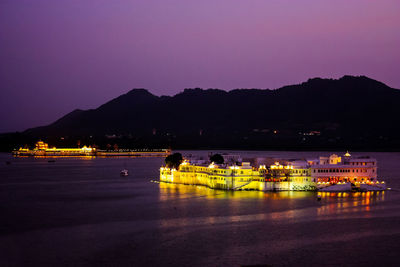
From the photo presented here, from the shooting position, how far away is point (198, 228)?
74.2ft

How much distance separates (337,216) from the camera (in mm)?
25172

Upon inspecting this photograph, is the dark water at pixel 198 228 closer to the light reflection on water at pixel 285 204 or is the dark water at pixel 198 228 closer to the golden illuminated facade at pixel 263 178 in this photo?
the light reflection on water at pixel 285 204

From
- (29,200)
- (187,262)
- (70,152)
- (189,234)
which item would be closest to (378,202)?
(189,234)

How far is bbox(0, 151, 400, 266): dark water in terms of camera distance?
17844 mm

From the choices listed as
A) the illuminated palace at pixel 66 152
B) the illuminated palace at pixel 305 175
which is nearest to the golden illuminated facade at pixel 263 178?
the illuminated palace at pixel 305 175

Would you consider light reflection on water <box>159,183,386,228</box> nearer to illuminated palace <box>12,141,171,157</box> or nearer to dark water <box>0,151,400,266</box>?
dark water <box>0,151,400,266</box>

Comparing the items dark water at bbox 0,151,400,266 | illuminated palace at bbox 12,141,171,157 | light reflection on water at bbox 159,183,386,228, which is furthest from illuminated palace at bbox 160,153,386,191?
illuminated palace at bbox 12,141,171,157

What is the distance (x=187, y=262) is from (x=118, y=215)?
30.9ft

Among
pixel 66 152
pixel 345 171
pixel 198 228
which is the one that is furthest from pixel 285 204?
pixel 66 152

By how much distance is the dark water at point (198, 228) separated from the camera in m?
17.8

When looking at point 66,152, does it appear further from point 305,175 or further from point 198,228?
point 198,228

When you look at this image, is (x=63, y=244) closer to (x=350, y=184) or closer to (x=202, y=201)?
(x=202, y=201)

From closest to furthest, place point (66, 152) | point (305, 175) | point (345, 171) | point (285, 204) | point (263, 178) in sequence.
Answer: point (285, 204)
point (305, 175)
point (345, 171)
point (263, 178)
point (66, 152)

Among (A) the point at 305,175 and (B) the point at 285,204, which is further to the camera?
(A) the point at 305,175
